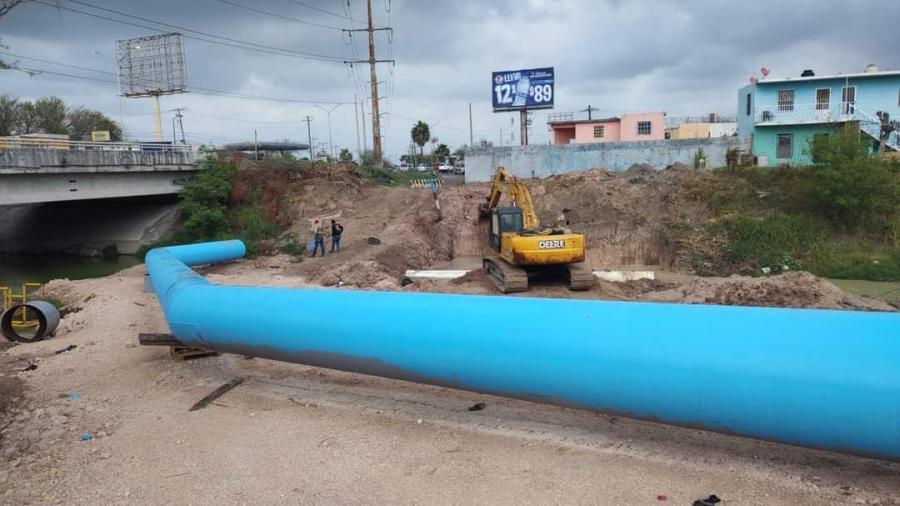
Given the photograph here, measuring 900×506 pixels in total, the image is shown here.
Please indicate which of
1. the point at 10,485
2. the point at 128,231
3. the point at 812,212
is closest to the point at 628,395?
the point at 10,485

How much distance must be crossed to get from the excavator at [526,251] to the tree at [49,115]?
57.1m

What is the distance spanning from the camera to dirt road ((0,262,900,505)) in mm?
5090

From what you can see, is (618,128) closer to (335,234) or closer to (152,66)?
(335,234)

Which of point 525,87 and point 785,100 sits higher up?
point 525,87

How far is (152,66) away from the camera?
167 feet

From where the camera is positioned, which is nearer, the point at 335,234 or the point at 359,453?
the point at 359,453

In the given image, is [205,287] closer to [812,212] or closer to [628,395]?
[628,395]

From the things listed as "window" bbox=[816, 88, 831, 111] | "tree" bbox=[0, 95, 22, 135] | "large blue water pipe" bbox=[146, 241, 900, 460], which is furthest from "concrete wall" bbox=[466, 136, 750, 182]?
"tree" bbox=[0, 95, 22, 135]

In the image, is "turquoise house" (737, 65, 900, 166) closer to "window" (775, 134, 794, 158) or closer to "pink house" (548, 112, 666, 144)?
"window" (775, 134, 794, 158)

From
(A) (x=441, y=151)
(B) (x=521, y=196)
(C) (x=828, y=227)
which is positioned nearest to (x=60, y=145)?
(B) (x=521, y=196)

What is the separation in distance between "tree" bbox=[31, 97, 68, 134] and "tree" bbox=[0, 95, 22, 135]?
1522 mm

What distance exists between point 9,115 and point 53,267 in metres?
34.9

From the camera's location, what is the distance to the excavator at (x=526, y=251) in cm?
1639

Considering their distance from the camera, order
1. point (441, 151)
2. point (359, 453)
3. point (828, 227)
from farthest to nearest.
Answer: point (441, 151)
point (828, 227)
point (359, 453)
